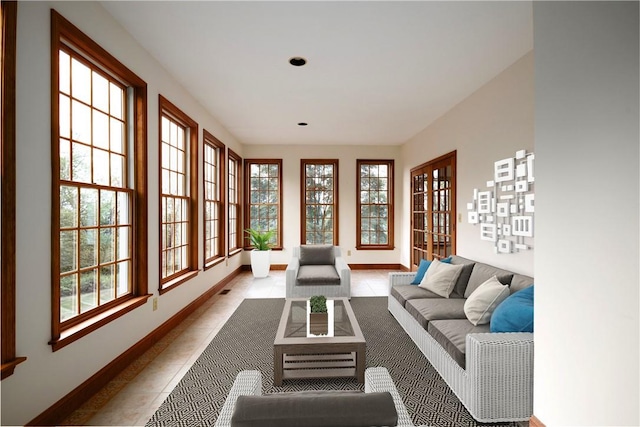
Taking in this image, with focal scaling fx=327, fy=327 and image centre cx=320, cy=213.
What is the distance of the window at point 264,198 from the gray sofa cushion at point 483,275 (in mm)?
4662

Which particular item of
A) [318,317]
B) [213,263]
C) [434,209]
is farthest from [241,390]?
[434,209]

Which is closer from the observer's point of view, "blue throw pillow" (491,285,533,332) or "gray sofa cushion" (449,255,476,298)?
"blue throw pillow" (491,285,533,332)

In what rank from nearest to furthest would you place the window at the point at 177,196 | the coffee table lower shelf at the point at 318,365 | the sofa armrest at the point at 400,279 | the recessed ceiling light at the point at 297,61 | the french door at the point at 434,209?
the coffee table lower shelf at the point at 318,365, the recessed ceiling light at the point at 297,61, the window at the point at 177,196, the sofa armrest at the point at 400,279, the french door at the point at 434,209

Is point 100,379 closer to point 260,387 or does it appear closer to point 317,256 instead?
point 260,387

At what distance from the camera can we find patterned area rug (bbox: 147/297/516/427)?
209 cm

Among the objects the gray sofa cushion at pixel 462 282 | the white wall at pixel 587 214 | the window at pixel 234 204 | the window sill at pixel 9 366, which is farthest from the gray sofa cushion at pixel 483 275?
the window at pixel 234 204

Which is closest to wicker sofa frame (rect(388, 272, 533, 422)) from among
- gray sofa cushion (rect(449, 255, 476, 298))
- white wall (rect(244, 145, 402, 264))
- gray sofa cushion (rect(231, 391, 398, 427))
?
gray sofa cushion (rect(231, 391, 398, 427))

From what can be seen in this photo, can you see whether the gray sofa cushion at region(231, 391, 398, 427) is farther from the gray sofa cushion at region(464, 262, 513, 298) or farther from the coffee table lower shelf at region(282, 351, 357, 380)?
the gray sofa cushion at region(464, 262, 513, 298)

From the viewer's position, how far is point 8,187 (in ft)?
5.49

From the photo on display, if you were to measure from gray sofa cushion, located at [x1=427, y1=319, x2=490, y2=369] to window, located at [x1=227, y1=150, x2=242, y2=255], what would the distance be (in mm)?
4605

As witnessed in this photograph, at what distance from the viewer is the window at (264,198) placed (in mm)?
7383

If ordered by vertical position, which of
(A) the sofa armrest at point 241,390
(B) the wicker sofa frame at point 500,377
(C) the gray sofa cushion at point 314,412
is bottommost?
(B) the wicker sofa frame at point 500,377

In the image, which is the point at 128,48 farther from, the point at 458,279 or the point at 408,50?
the point at 458,279

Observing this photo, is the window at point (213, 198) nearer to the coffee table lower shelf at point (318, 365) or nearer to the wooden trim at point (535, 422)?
the coffee table lower shelf at point (318, 365)
